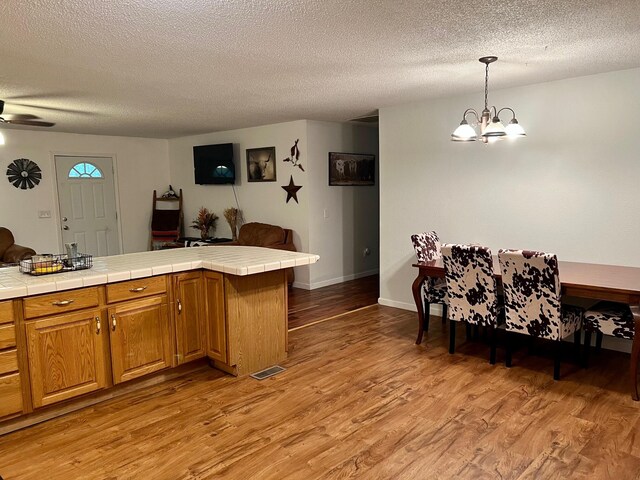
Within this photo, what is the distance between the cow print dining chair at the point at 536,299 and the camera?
313 cm

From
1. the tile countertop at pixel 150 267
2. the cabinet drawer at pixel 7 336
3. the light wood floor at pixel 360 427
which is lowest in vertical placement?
the light wood floor at pixel 360 427

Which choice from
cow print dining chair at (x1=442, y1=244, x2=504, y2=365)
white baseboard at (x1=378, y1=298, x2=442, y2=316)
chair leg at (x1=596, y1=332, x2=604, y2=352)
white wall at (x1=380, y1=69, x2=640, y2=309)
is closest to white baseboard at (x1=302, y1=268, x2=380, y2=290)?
white baseboard at (x1=378, y1=298, x2=442, y2=316)

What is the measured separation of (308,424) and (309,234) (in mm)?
3687

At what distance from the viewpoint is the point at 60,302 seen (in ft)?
8.93

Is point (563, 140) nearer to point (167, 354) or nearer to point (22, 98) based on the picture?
point (167, 354)

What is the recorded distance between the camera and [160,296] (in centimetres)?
321

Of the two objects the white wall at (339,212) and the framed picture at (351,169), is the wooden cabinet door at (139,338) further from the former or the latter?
the framed picture at (351,169)

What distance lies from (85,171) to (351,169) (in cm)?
426

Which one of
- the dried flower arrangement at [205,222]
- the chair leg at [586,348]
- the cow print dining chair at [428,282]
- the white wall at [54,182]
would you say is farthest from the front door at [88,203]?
the chair leg at [586,348]

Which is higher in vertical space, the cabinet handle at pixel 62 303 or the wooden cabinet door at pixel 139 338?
the cabinet handle at pixel 62 303

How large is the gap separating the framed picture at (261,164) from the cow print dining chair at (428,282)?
289 centimetres

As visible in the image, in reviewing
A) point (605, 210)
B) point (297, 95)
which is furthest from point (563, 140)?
point (297, 95)

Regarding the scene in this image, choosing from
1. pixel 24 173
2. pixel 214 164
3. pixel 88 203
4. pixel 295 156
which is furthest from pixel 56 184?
pixel 295 156

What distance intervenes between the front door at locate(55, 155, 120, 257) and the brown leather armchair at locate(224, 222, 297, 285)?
2.55 m
